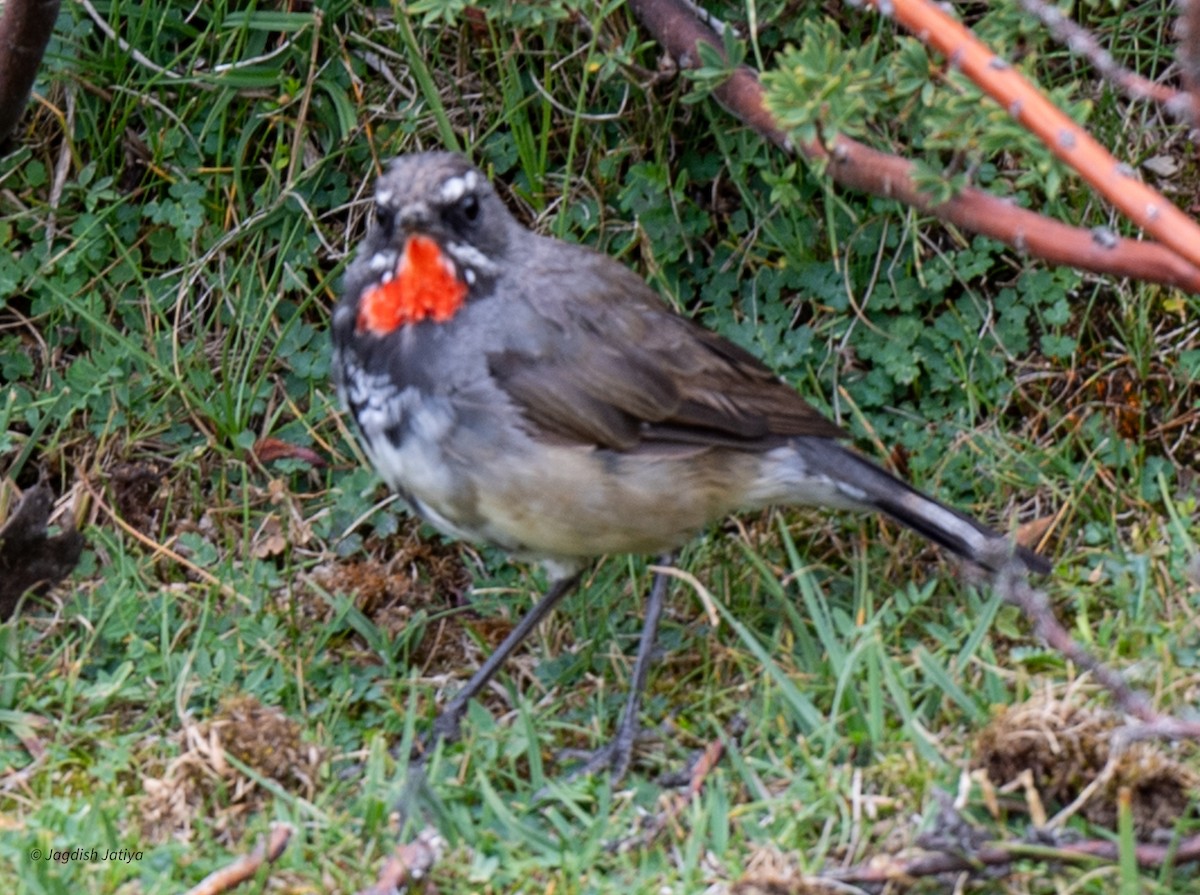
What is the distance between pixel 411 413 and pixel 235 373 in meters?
1.52

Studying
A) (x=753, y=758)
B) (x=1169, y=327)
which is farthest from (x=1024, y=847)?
(x=1169, y=327)

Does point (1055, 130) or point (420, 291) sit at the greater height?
point (1055, 130)

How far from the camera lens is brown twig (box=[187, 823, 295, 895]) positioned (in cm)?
405

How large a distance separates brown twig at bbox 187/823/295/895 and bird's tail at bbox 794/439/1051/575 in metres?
1.78

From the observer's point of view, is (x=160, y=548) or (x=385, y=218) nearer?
(x=385, y=218)

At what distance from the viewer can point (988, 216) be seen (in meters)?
4.15

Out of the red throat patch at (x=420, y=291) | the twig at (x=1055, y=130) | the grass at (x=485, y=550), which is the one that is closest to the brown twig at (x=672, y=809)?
the grass at (x=485, y=550)

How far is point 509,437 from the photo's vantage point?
475 cm

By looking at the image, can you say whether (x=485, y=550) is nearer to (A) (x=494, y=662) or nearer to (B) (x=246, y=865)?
(A) (x=494, y=662)

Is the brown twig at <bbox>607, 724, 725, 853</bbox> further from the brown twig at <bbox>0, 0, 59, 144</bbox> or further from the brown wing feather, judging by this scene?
the brown twig at <bbox>0, 0, 59, 144</bbox>

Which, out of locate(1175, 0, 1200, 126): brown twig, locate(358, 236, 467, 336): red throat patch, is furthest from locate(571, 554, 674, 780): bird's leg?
locate(1175, 0, 1200, 126): brown twig

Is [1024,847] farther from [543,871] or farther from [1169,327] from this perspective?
[1169,327]

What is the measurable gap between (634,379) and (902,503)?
0.81 m

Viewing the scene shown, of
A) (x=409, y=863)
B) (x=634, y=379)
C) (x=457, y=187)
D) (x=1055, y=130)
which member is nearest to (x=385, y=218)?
(x=457, y=187)
